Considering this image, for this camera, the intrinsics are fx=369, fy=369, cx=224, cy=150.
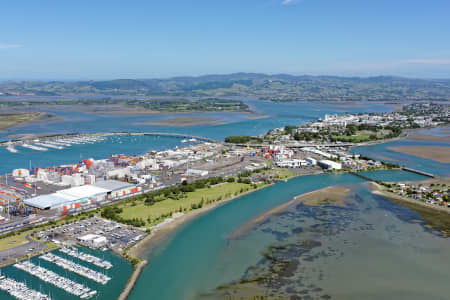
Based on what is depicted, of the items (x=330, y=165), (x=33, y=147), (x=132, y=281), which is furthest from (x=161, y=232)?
(x=33, y=147)

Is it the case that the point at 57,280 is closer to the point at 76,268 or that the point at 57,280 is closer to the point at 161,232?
the point at 76,268

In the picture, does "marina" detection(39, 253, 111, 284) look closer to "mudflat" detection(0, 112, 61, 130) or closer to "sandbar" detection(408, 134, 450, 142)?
"sandbar" detection(408, 134, 450, 142)

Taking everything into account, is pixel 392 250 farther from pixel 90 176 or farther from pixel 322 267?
pixel 90 176

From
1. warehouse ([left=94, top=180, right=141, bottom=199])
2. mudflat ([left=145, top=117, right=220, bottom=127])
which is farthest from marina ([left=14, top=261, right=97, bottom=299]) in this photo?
mudflat ([left=145, top=117, right=220, bottom=127])

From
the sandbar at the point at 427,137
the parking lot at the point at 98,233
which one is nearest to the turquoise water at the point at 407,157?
the sandbar at the point at 427,137

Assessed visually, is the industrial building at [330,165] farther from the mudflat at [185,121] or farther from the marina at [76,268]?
the mudflat at [185,121]

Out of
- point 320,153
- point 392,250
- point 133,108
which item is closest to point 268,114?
point 133,108
